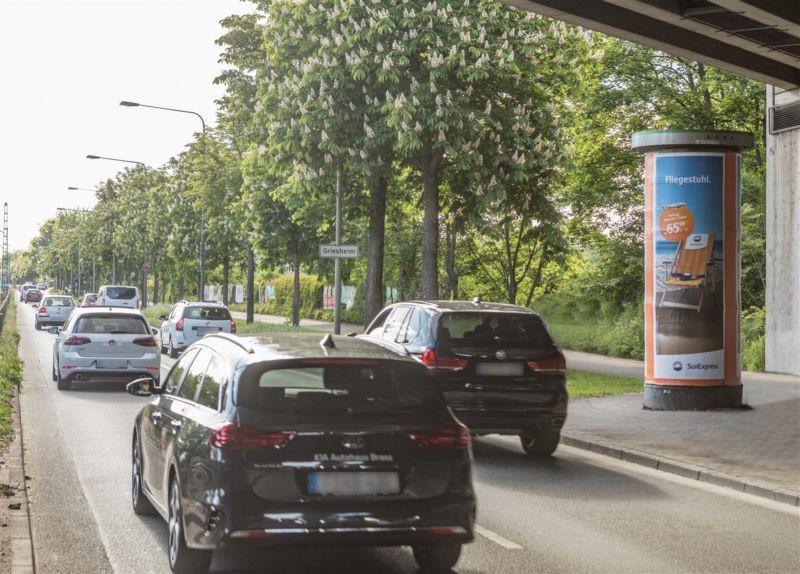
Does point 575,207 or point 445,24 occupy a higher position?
point 445,24

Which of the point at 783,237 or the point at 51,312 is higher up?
the point at 783,237

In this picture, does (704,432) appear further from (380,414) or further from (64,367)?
(64,367)

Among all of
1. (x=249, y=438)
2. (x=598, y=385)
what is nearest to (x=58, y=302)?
(x=598, y=385)

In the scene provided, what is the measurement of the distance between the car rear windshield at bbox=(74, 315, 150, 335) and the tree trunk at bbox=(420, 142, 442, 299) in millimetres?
6099

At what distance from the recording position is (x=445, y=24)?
2119 centimetres

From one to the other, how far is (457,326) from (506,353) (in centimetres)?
64

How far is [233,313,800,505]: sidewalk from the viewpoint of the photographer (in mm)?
10484

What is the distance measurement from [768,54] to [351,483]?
1406 centimetres

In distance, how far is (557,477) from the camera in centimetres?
1065

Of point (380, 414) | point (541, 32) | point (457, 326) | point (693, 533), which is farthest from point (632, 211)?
point (380, 414)

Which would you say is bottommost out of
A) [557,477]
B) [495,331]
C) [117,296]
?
[557,477]

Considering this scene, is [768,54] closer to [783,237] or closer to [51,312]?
[783,237]

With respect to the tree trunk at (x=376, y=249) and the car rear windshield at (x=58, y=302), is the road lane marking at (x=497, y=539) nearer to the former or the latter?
the tree trunk at (x=376, y=249)

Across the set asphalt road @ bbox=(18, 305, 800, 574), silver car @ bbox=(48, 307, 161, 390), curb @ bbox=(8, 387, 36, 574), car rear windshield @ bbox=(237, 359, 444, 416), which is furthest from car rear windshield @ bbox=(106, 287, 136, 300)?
A: car rear windshield @ bbox=(237, 359, 444, 416)
